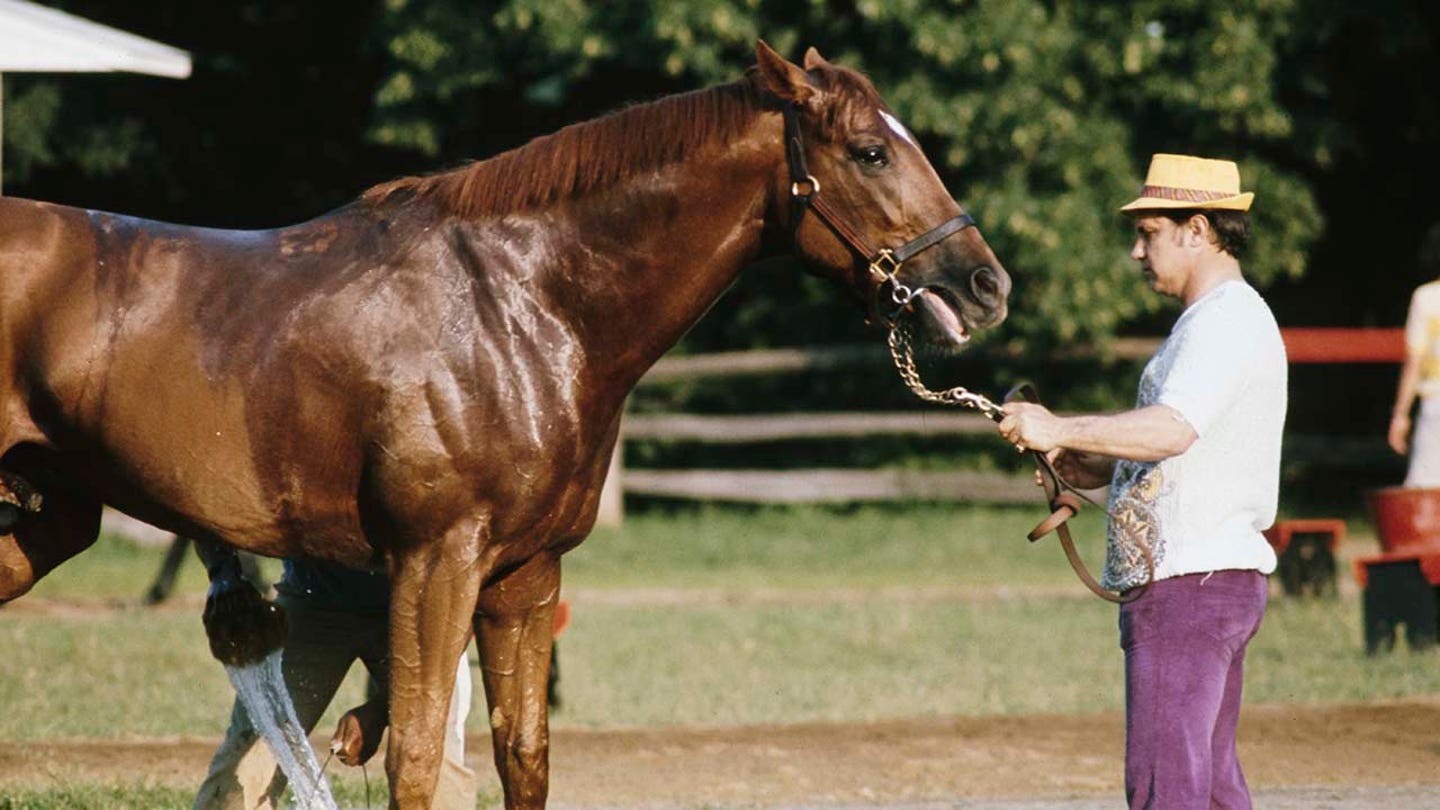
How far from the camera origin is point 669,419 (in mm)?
19250

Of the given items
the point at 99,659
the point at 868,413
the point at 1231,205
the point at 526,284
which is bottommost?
the point at 868,413

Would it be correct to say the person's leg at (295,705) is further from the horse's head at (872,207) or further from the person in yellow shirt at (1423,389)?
the person in yellow shirt at (1423,389)

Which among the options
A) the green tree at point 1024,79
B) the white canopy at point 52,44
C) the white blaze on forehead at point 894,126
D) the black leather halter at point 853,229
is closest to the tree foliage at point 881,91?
the green tree at point 1024,79

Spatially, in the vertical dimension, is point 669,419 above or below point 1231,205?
below

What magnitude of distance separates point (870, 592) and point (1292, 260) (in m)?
6.03

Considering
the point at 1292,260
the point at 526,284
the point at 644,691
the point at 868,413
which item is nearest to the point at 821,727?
the point at 644,691

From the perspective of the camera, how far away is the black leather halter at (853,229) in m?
4.87

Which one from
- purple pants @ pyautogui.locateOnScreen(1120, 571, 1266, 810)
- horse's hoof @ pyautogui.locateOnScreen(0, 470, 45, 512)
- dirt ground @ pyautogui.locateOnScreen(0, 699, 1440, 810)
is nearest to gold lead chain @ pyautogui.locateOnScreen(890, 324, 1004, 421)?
purple pants @ pyautogui.locateOnScreen(1120, 571, 1266, 810)

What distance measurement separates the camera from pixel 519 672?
513cm

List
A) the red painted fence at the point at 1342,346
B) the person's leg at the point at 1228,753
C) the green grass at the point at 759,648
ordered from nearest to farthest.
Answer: the person's leg at the point at 1228,753 → the green grass at the point at 759,648 → the red painted fence at the point at 1342,346

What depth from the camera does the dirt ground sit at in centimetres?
681

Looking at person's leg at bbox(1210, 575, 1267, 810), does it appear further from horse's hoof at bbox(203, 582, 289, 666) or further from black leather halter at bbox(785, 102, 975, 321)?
horse's hoof at bbox(203, 582, 289, 666)

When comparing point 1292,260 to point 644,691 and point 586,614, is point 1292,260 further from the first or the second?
point 644,691

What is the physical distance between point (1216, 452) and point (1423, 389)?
6.47m
